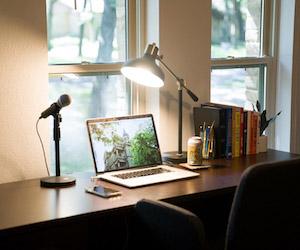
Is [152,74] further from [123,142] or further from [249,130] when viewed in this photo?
[249,130]

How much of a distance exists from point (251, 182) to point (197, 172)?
2.21ft

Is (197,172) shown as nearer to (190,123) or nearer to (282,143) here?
(190,123)

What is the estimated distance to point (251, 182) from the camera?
1.92 m

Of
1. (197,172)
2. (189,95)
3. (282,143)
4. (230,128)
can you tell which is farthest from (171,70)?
(282,143)

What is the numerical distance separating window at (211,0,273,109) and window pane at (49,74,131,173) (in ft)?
2.28

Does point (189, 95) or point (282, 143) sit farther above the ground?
point (189, 95)

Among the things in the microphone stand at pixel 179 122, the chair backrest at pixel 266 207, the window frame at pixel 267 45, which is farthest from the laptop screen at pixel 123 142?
the window frame at pixel 267 45

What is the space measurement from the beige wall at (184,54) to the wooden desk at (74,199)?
0.44 metres

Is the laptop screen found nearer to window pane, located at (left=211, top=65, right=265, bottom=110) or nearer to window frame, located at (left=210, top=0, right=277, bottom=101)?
window pane, located at (left=211, top=65, right=265, bottom=110)

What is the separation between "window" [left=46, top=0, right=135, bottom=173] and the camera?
2691 mm

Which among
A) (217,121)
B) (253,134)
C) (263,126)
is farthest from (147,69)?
(263,126)

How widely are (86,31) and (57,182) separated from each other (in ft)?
2.75

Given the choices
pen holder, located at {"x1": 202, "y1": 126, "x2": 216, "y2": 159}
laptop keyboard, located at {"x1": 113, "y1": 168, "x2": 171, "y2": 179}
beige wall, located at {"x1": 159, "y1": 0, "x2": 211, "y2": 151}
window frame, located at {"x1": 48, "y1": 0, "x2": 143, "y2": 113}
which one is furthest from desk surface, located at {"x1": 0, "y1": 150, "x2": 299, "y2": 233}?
window frame, located at {"x1": 48, "y1": 0, "x2": 143, "y2": 113}

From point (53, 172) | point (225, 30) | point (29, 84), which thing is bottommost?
point (53, 172)
